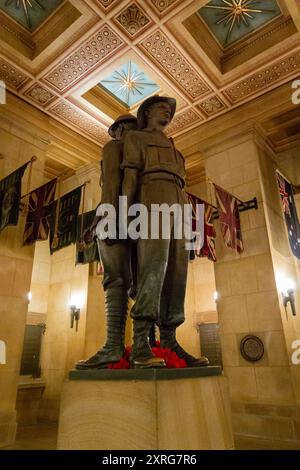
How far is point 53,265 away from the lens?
1159 cm

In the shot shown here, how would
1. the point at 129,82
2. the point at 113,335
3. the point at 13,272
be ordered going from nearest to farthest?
the point at 113,335, the point at 13,272, the point at 129,82

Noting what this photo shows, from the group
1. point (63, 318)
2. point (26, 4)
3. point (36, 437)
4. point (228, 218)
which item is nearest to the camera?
point (26, 4)

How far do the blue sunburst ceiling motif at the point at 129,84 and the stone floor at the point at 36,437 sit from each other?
8.68 m

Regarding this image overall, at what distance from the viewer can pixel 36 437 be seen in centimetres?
Result: 740

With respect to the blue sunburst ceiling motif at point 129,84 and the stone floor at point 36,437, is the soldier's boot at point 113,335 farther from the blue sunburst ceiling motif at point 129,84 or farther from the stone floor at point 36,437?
the blue sunburst ceiling motif at point 129,84

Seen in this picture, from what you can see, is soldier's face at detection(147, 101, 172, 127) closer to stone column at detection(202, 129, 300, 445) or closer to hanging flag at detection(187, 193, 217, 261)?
hanging flag at detection(187, 193, 217, 261)

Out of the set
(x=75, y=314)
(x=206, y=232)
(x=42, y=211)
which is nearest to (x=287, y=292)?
(x=206, y=232)

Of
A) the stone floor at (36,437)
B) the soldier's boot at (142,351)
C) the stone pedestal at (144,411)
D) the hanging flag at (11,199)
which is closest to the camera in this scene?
the stone pedestal at (144,411)

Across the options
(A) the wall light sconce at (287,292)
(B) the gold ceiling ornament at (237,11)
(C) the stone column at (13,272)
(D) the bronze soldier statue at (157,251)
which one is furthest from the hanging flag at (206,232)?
(D) the bronze soldier statue at (157,251)

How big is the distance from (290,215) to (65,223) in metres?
5.75

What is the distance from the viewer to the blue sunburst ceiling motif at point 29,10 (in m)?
7.07

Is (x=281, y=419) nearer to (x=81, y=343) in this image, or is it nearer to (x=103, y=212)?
(x=81, y=343)

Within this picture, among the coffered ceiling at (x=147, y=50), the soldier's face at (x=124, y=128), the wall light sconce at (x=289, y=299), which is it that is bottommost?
the wall light sconce at (x=289, y=299)

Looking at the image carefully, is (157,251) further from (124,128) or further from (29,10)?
(29,10)
